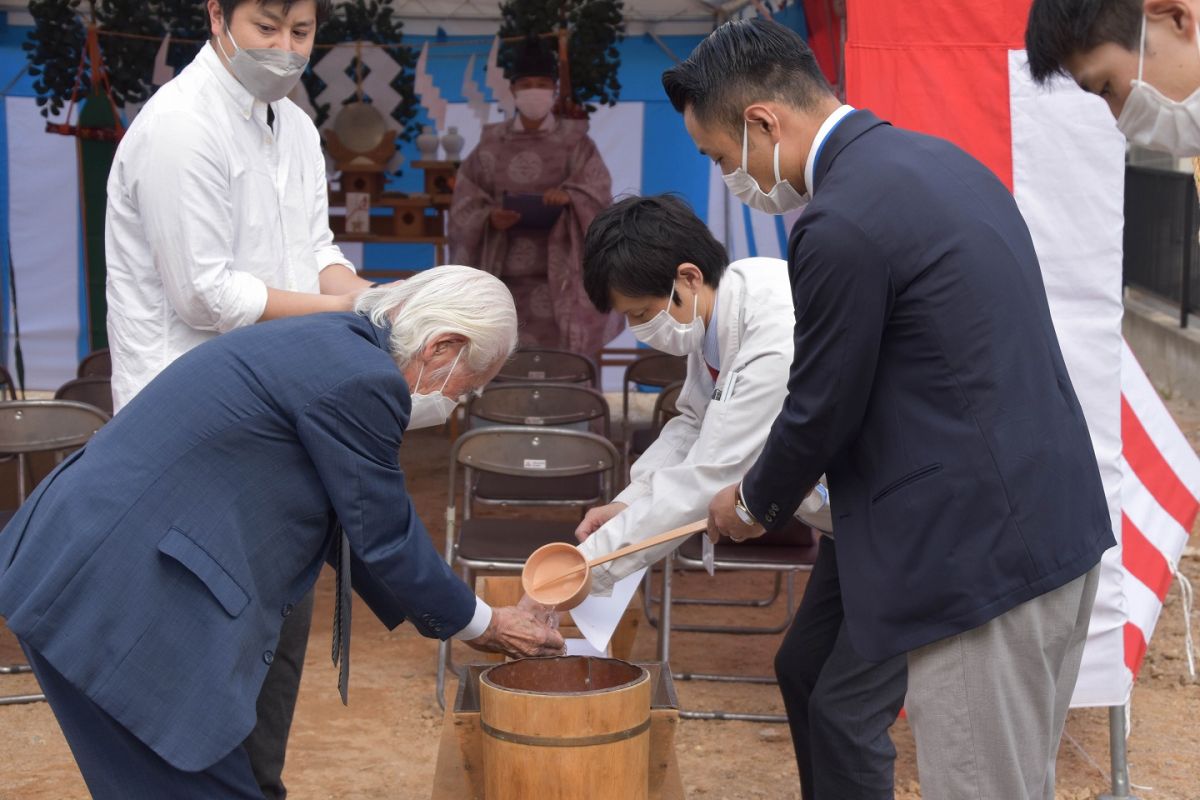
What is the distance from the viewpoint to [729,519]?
205 cm

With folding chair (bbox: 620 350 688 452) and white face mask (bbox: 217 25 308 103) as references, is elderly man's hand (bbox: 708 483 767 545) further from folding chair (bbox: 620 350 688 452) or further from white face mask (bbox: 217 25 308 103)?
folding chair (bbox: 620 350 688 452)

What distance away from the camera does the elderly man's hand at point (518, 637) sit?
212cm

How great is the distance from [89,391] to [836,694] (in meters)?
3.81

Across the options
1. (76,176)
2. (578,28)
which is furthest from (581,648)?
(76,176)

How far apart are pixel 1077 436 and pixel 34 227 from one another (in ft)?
25.0

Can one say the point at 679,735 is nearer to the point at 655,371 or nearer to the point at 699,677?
the point at 699,677

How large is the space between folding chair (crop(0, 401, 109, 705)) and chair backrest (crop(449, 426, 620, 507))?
110 cm

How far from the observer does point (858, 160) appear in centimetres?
169

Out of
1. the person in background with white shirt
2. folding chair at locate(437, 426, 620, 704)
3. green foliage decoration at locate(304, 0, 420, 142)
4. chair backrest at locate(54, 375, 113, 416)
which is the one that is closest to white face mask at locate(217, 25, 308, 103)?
the person in background with white shirt

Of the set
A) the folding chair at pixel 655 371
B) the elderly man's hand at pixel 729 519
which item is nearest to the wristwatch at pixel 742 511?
the elderly man's hand at pixel 729 519

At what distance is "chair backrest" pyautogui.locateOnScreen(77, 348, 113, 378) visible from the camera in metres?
5.77

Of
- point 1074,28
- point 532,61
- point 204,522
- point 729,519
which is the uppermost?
point 532,61

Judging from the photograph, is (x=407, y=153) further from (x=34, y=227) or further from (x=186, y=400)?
(x=186, y=400)

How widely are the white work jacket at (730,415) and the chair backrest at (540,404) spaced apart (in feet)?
8.18
